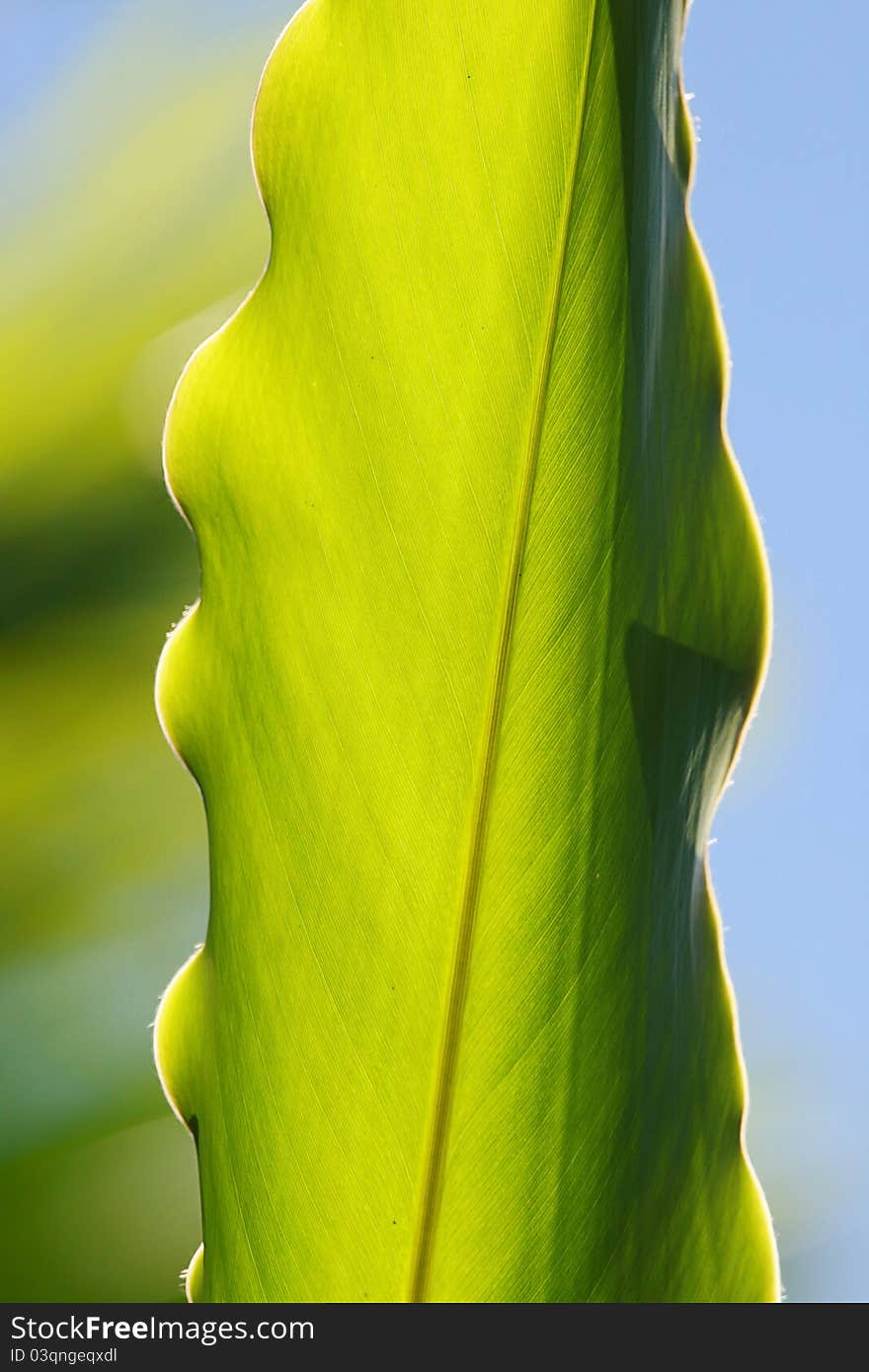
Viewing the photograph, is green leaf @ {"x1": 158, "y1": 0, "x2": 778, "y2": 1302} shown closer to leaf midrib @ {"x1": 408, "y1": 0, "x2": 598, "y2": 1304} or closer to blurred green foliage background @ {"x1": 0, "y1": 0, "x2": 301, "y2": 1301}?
leaf midrib @ {"x1": 408, "y1": 0, "x2": 598, "y2": 1304}

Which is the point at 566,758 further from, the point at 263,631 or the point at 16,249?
the point at 16,249

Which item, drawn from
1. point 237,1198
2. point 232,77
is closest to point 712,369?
point 237,1198

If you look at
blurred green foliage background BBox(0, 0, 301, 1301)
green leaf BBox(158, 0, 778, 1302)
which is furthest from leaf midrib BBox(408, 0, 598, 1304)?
blurred green foliage background BBox(0, 0, 301, 1301)

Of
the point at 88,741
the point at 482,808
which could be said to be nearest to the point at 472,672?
the point at 482,808

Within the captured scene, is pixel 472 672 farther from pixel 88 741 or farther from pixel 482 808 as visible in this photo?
pixel 88 741

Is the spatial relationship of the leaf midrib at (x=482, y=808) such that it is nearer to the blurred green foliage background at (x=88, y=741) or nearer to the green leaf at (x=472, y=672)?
the green leaf at (x=472, y=672)

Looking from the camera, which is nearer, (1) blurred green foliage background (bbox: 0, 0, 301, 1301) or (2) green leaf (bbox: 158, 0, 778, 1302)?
(2) green leaf (bbox: 158, 0, 778, 1302)

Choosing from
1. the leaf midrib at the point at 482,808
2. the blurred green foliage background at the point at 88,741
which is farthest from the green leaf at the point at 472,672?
the blurred green foliage background at the point at 88,741

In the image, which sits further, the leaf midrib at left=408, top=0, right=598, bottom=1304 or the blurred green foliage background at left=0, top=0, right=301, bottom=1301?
the blurred green foliage background at left=0, top=0, right=301, bottom=1301
